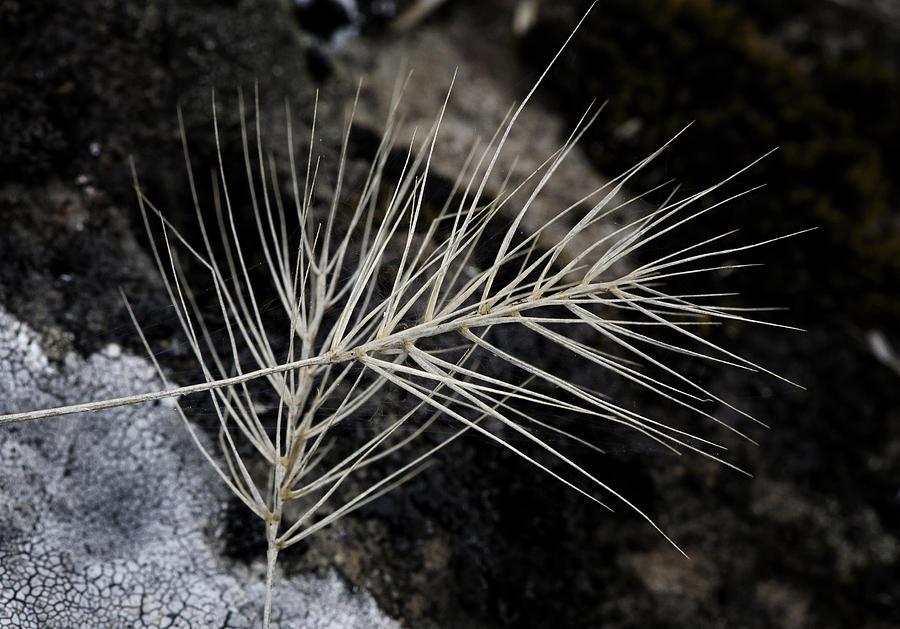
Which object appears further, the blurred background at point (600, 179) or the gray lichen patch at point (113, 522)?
the blurred background at point (600, 179)

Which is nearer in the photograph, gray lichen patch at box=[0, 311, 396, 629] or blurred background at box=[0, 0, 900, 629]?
gray lichen patch at box=[0, 311, 396, 629]

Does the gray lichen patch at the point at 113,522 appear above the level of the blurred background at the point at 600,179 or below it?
below

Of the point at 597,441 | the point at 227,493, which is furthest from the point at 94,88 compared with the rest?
the point at 597,441

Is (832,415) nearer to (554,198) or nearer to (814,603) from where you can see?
(814,603)

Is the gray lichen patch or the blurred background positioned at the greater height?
the blurred background
